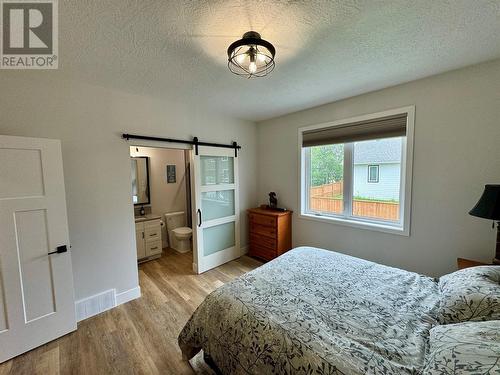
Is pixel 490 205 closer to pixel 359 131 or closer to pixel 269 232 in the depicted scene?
pixel 359 131

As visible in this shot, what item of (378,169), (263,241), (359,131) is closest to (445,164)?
(378,169)

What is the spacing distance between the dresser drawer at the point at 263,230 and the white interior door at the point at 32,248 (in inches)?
95.5

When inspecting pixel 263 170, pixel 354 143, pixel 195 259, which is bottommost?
pixel 195 259

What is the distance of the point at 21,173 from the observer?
66.4 inches

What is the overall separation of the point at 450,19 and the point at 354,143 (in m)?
1.58

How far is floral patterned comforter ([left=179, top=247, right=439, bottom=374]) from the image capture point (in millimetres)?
969

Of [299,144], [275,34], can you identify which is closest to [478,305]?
[275,34]

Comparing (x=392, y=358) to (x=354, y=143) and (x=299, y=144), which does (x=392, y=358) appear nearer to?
(x=354, y=143)

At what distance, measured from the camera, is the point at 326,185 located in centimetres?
316

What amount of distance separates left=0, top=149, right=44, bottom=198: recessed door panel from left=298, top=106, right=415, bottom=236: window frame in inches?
120

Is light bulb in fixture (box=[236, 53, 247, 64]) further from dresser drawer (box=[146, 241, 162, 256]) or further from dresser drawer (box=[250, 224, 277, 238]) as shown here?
dresser drawer (box=[146, 241, 162, 256])

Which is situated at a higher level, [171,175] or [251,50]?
[251,50]

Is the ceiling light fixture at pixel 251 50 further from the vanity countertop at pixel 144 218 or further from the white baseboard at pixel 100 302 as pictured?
the vanity countertop at pixel 144 218

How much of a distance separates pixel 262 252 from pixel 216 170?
159 cm
